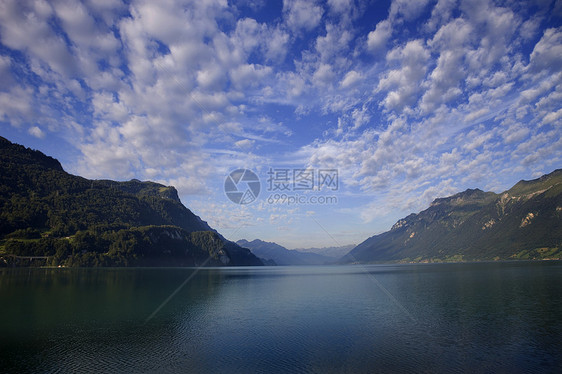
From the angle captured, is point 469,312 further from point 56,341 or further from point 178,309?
point 56,341

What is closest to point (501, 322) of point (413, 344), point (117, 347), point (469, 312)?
point (469, 312)

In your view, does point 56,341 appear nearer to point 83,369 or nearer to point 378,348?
point 83,369

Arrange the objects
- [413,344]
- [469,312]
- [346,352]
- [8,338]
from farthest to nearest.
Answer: [469,312], [8,338], [413,344], [346,352]

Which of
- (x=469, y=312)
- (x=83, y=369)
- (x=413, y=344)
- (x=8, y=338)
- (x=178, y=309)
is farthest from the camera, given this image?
(x=178, y=309)

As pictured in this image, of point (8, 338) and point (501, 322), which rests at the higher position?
point (8, 338)

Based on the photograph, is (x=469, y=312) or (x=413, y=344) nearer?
(x=413, y=344)

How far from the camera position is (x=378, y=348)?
35469 mm

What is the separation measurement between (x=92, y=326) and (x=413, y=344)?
46.8m

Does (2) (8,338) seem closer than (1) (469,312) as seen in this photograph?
Yes

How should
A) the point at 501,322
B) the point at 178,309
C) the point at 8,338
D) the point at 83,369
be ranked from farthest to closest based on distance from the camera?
1. the point at 178,309
2. the point at 501,322
3. the point at 8,338
4. the point at 83,369

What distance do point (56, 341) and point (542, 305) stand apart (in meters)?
81.8

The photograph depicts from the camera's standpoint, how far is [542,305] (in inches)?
2330

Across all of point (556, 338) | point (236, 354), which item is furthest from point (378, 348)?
point (556, 338)

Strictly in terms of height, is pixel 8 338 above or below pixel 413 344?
above
